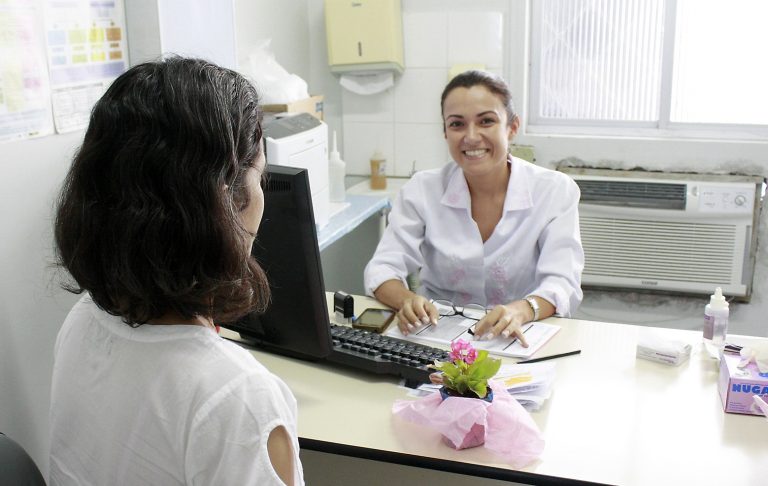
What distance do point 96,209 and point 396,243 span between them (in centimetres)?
153

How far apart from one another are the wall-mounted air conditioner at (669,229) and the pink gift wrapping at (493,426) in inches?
86.8

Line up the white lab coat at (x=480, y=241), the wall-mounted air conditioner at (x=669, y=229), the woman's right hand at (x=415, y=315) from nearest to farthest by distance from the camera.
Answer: the woman's right hand at (x=415, y=315)
the white lab coat at (x=480, y=241)
the wall-mounted air conditioner at (x=669, y=229)

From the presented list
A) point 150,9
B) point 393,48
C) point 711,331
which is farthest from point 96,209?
point 393,48

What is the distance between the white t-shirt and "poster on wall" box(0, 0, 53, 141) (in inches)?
31.4

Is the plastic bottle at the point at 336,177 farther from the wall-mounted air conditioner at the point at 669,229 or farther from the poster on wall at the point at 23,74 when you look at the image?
the poster on wall at the point at 23,74

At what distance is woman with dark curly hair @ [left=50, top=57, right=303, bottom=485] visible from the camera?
35.4 inches

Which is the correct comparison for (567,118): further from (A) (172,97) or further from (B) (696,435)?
(A) (172,97)

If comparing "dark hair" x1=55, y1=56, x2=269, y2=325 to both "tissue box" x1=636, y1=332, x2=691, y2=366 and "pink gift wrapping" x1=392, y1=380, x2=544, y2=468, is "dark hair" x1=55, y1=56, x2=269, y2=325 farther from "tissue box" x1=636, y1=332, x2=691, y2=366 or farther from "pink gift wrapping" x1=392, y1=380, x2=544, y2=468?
"tissue box" x1=636, y1=332, x2=691, y2=366

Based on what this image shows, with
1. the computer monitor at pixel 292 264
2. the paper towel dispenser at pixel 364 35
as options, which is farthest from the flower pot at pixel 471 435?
the paper towel dispenser at pixel 364 35

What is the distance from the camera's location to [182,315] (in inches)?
A: 38.3

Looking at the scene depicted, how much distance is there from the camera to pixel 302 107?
2928mm

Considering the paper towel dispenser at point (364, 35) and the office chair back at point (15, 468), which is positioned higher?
the paper towel dispenser at point (364, 35)

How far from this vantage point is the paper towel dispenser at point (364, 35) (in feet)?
11.4

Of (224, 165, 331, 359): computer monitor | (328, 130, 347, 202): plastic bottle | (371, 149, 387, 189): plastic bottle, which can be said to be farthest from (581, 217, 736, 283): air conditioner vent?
(224, 165, 331, 359): computer monitor
